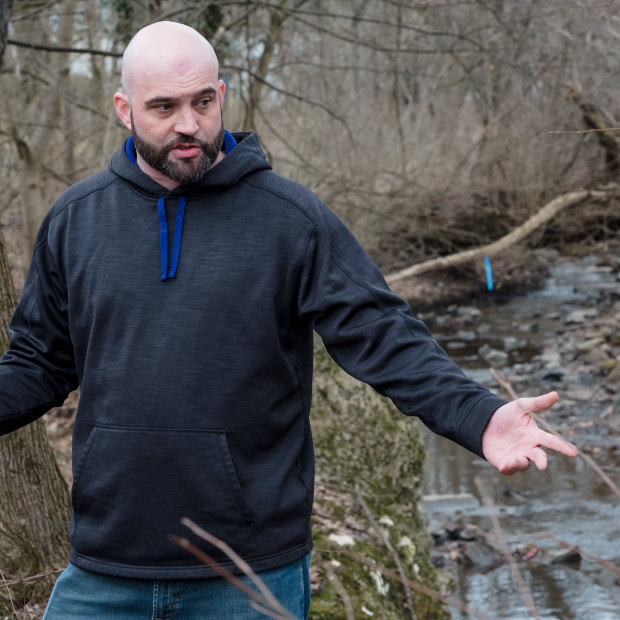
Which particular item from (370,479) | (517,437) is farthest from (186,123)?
(370,479)

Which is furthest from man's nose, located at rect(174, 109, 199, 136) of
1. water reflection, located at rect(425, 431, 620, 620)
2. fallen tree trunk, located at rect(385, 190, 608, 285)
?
fallen tree trunk, located at rect(385, 190, 608, 285)

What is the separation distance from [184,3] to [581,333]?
26.4 feet

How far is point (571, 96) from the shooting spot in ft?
49.9

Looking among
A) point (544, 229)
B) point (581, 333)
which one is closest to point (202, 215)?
point (581, 333)

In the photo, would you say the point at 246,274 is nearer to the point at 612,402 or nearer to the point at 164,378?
the point at 164,378

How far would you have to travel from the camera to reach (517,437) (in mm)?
1965

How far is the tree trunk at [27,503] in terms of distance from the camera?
3406 mm

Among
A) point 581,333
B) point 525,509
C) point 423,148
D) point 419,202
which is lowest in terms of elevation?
point 525,509

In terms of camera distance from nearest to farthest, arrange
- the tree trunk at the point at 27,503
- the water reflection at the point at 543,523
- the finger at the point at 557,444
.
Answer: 1. the finger at the point at 557,444
2. the tree trunk at the point at 27,503
3. the water reflection at the point at 543,523

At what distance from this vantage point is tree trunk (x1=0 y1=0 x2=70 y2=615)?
11.2ft

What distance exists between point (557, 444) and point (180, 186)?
3.72ft

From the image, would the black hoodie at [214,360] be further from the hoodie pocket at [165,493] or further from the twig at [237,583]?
the twig at [237,583]

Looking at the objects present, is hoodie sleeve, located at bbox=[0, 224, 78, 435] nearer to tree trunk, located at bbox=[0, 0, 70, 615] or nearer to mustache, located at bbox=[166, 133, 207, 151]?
mustache, located at bbox=[166, 133, 207, 151]

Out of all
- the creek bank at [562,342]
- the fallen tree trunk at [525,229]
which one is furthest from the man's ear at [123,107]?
the fallen tree trunk at [525,229]
